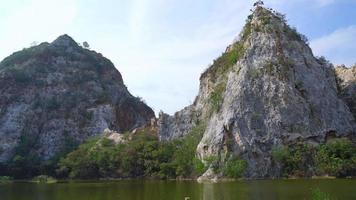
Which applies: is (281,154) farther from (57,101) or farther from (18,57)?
(18,57)

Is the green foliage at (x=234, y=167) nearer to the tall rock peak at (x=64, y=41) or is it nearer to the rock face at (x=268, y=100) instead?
the rock face at (x=268, y=100)

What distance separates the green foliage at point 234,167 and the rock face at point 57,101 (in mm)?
66470

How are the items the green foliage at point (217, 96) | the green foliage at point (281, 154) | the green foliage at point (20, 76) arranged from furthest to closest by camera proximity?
the green foliage at point (20, 76)
the green foliage at point (217, 96)
the green foliage at point (281, 154)

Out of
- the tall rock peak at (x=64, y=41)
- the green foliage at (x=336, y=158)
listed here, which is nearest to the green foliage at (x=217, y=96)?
the green foliage at (x=336, y=158)

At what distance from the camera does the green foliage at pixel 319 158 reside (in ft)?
239

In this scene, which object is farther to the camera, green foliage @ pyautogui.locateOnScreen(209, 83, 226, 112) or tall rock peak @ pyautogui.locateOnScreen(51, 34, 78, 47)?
tall rock peak @ pyautogui.locateOnScreen(51, 34, 78, 47)

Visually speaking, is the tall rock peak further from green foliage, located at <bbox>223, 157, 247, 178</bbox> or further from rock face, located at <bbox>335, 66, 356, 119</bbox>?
green foliage, located at <bbox>223, 157, 247, 178</bbox>

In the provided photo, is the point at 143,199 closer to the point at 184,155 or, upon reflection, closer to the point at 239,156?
the point at 239,156

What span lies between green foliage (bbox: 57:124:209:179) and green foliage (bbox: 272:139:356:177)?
14.1 meters

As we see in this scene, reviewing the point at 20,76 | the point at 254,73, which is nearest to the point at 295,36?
the point at 254,73

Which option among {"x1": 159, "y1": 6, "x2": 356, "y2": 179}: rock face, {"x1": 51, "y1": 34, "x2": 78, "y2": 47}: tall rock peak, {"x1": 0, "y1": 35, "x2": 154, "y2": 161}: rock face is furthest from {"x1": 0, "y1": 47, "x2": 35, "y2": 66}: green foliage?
{"x1": 159, "y1": 6, "x2": 356, "y2": 179}: rock face

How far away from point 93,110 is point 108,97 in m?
11.0

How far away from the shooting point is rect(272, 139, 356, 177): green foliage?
239 feet

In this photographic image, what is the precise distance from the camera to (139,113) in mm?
162250
